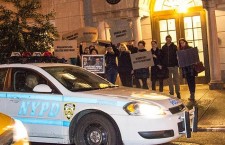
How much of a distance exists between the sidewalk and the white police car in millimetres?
1592

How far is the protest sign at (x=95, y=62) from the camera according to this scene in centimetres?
1130

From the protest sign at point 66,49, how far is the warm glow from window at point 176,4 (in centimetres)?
458

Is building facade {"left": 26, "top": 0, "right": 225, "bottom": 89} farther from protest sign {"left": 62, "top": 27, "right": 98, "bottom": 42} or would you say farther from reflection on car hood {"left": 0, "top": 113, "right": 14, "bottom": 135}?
reflection on car hood {"left": 0, "top": 113, "right": 14, "bottom": 135}

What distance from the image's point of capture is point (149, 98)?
6.60 m

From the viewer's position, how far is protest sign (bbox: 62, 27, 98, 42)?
11.7 meters

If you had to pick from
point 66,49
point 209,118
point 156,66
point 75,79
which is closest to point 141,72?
point 156,66

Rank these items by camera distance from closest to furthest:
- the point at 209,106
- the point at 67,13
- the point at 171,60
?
the point at 209,106 < the point at 171,60 < the point at 67,13

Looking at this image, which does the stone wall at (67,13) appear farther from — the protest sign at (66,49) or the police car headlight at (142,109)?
the police car headlight at (142,109)

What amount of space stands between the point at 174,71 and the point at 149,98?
4759mm

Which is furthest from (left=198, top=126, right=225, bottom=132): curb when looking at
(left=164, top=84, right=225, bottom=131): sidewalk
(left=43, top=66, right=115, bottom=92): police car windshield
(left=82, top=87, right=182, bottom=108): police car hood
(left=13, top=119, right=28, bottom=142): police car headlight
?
(left=13, top=119, right=28, bottom=142): police car headlight

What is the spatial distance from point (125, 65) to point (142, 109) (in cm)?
519

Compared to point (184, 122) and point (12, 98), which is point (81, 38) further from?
A: point (184, 122)

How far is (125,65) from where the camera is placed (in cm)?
1145

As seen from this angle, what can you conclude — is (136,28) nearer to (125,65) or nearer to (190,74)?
(125,65)
